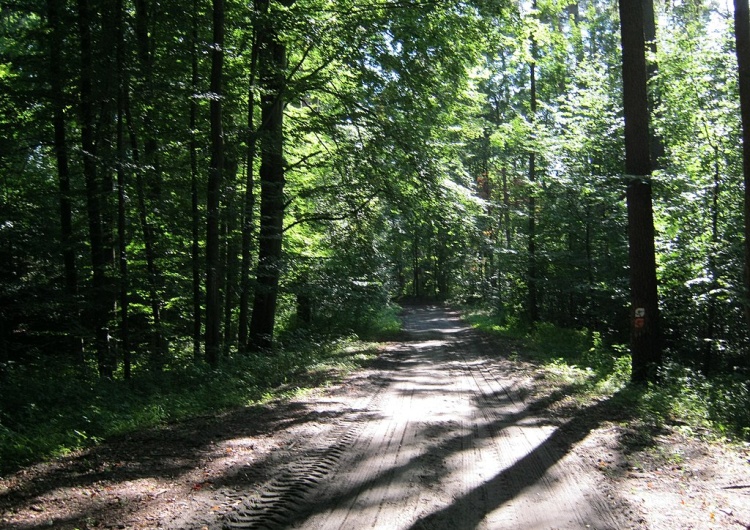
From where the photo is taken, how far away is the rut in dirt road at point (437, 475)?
162 inches

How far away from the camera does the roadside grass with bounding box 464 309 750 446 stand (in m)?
6.98

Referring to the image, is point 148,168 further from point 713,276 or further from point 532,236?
point 532,236

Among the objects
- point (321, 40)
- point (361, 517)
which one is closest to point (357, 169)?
point (321, 40)

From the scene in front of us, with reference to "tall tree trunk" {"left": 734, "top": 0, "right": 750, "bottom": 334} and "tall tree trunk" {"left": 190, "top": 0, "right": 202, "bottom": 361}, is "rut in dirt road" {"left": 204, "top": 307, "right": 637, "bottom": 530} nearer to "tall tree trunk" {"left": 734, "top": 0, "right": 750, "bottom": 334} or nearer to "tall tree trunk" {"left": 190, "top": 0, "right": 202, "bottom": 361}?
"tall tree trunk" {"left": 734, "top": 0, "right": 750, "bottom": 334}

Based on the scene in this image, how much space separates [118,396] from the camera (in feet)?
25.8

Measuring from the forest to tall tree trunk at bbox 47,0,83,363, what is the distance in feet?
0.13

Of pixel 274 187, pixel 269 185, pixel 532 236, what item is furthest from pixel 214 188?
pixel 532 236

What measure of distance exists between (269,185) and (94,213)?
435 cm

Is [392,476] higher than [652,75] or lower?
lower

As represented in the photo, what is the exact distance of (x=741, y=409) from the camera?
25.6 feet

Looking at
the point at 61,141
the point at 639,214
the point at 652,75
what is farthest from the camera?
the point at 652,75

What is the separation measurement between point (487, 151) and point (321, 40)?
94.2 feet

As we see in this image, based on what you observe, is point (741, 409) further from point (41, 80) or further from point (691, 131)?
point (41, 80)

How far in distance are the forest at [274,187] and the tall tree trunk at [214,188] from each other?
6cm
